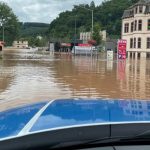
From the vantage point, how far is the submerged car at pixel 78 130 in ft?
6.78

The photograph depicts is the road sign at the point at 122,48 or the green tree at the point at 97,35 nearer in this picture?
the road sign at the point at 122,48

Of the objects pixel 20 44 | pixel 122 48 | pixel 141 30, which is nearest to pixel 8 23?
pixel 20 44

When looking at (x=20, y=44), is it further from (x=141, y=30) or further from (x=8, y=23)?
(x=141, y=30)

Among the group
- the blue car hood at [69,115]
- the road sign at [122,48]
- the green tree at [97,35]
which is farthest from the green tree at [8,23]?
the blue car hood at [69,115]

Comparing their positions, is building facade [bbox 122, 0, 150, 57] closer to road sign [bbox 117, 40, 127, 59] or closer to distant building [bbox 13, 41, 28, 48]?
road sign [bbox 117, 40, 127, 59]

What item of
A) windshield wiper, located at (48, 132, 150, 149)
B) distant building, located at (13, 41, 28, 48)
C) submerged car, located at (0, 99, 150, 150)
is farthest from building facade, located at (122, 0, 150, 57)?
distant building, located at (13, 41, 28, 48)

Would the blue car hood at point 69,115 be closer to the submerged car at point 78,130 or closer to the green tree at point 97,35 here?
the submerged car at point 78,130

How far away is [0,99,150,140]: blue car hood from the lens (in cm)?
221

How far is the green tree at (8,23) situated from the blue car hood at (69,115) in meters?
140

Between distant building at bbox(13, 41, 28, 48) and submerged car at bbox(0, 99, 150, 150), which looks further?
distant building at bbox(13, 41, 28, 48)

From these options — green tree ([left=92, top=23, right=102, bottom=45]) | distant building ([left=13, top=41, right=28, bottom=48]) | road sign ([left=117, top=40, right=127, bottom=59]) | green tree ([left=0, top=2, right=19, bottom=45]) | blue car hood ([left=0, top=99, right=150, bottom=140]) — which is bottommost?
distant building ([left=13, top=41, right=28, bottom=48])

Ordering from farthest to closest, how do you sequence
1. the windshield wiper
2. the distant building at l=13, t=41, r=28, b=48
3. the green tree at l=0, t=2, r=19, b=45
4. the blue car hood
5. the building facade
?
the distant building at l=13, t=41, r=28, b=48 → the green tree at l=0, t=2, r=19, b=45 → the building facade → the blue car hood → the windshield wiper

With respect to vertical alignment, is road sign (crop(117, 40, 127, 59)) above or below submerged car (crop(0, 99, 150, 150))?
below

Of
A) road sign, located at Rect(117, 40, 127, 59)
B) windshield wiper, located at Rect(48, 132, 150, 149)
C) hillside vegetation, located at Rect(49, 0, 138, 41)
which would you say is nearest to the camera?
windshield wiper, located at Rect(48, 132, 150, 149)
